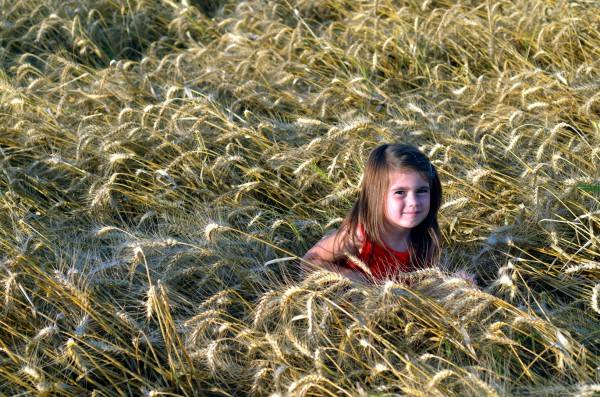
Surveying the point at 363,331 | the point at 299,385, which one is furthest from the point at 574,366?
the point at 299,385

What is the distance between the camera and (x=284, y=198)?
3.62 meters

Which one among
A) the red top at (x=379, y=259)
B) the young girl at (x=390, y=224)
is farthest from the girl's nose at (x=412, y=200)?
the red top at (x=379, y=259)

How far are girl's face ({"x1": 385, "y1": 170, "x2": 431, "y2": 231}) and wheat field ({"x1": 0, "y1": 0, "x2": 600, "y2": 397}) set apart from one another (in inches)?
9.5

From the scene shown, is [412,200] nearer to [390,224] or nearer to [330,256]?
[390,224]

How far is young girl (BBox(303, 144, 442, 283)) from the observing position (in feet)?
9.16

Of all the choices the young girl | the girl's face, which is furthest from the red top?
the girl's face

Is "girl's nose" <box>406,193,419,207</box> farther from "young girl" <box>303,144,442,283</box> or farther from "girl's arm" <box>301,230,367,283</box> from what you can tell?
"girl's arm" <box>301,230,367,283</box>

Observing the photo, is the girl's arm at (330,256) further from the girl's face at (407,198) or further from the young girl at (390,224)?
the girl's face at (407,198)

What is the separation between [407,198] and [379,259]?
0.32 metres

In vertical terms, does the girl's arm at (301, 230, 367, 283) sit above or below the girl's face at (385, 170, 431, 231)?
below

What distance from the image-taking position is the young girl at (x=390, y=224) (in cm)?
279

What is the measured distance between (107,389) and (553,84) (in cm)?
276

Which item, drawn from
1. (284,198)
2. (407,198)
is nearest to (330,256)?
(407,198)

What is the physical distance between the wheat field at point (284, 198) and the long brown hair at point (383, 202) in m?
0.23
